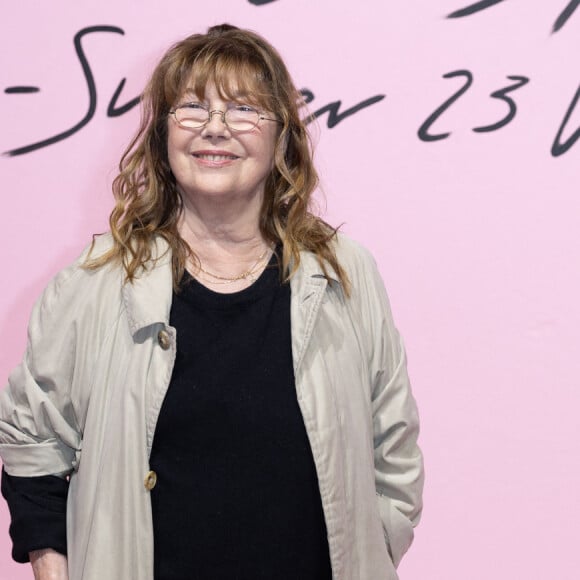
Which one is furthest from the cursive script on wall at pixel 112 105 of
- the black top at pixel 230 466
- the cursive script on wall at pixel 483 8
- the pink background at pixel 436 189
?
the black top at pixel 230 466

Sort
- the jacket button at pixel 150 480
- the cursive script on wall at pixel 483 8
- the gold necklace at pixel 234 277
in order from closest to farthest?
the jacket button at pixel 150 480
the gold necklace at pixel 234 277
the cursive script on wall at pixel 483 8

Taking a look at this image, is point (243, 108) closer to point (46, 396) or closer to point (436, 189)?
point (46, 396)

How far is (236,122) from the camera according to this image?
54.3 inches

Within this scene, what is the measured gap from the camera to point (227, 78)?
137 centimetres

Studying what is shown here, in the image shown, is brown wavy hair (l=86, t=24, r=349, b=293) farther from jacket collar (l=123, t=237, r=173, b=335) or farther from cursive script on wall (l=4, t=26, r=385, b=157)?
cursive script on wall (l=4, t=26, r=385, b=157)

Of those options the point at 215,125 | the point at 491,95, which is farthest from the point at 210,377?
the point at 491,95

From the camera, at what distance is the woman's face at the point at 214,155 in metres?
1.36

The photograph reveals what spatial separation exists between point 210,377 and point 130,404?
107mm

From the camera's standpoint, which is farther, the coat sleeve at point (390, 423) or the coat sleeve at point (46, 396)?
the coat sleeve at point (390, 423)

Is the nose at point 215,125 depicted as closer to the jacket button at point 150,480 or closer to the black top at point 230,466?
the black top at point 230,466

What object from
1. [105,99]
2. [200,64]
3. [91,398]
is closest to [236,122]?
[200,64]

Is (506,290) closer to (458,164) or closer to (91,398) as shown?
(458,164)

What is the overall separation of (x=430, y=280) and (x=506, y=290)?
14cm

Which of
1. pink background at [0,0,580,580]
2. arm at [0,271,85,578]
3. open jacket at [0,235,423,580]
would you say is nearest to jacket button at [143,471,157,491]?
open jacket at [0,235,423,580]
